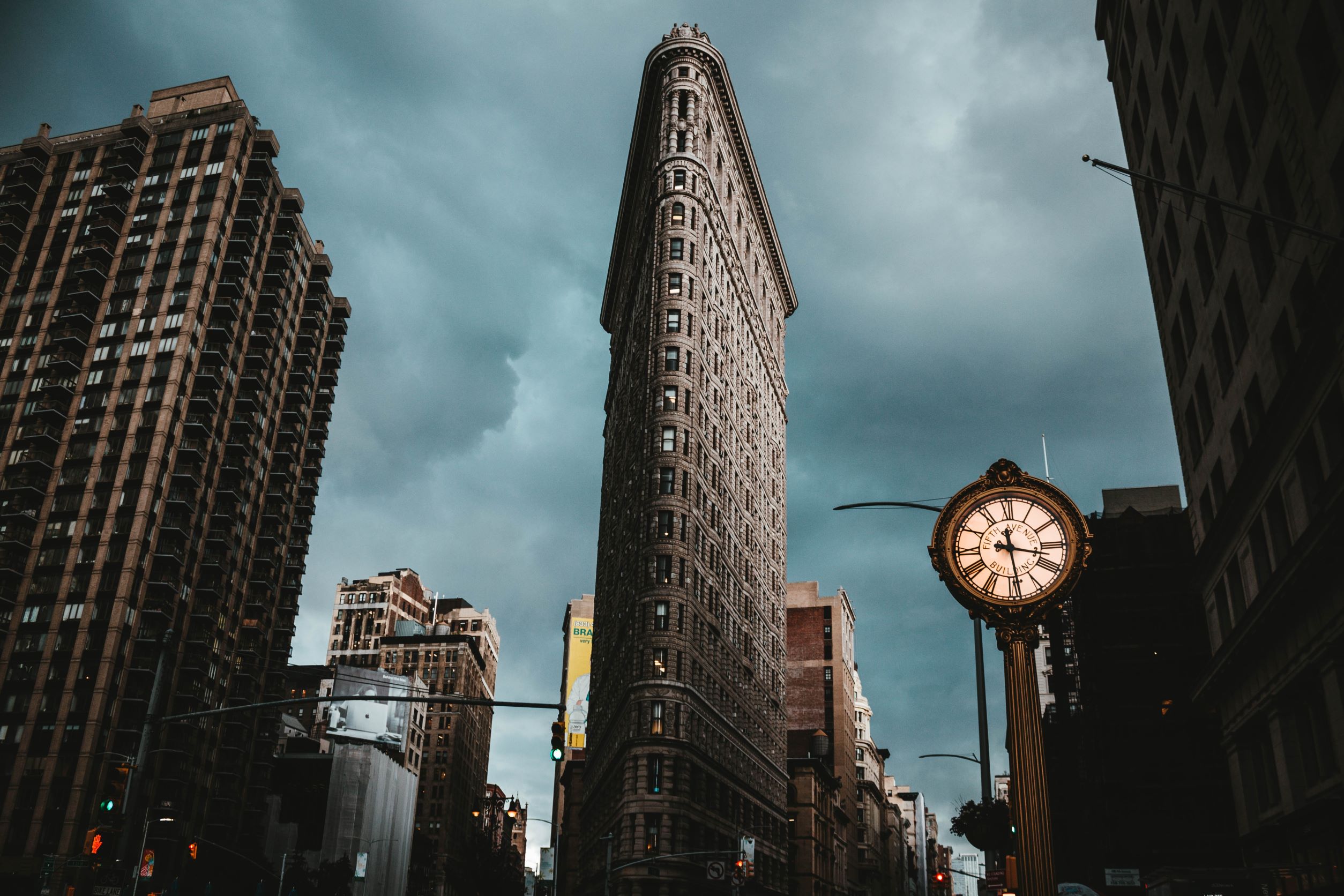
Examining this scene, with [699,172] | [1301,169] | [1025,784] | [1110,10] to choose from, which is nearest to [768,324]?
[699,172]

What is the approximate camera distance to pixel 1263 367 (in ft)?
92.3

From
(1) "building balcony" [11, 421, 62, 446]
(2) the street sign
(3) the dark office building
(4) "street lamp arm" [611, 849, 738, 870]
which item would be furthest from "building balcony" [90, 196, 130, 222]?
(2) the street sign

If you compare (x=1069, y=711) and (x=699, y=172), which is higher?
(x=699, y=172)

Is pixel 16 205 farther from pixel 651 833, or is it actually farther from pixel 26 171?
pixel 651 833

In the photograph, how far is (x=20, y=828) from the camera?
79.8 m

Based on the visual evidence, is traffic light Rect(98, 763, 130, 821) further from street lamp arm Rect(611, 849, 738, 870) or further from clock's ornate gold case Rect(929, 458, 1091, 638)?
street lamp arm Rect(611, 849, 738, 870)

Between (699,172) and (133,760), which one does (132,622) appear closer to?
(699,172)

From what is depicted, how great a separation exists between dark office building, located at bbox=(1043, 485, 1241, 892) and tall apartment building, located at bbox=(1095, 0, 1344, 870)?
13.8 m

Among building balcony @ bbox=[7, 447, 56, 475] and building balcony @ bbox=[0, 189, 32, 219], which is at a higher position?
building balcony @ bbox=[0, 189, 32, 219]

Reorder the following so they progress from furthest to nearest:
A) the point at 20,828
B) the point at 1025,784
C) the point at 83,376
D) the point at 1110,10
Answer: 1. the point at 83,376
2. the point at 20,828
3. the point at 1110,10
4. the point at 1025,784

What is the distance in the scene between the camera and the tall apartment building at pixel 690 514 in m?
72.2

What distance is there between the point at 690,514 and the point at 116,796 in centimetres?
5673

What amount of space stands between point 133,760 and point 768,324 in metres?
105

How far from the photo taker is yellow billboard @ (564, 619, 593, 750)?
16125 cm
